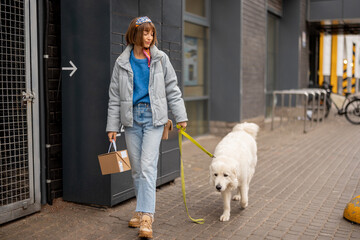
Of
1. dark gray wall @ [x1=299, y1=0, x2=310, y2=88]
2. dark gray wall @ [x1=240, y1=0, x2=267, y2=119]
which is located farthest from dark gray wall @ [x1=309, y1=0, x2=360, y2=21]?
dark gray wall @ [x1=240, y1=0, x2=267, y2=119]

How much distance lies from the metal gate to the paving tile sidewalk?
271mm

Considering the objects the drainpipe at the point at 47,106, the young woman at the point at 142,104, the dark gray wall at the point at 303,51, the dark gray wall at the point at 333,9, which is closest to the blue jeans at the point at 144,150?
the young woman at the point at 142,104

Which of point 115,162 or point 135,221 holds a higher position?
point 115,162

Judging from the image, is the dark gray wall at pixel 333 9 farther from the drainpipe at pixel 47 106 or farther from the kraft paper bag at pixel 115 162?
the kraft paper bag at pixel 115 162

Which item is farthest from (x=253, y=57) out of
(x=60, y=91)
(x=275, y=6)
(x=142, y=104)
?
(x=142, y=104)

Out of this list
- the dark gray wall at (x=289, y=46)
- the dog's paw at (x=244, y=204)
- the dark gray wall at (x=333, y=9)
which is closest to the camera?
the dog's paw at (x=244, y=204)

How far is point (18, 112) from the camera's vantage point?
4.41 metres

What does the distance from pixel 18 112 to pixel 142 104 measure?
4.50 feet

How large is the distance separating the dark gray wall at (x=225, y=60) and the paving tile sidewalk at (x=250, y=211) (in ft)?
8.89

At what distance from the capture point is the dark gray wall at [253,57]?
10.3 metres

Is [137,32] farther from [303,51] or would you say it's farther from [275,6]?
[303,51]

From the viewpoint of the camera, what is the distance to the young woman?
13.0 ft

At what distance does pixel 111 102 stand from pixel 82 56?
0.95m

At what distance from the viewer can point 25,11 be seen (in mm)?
4387
